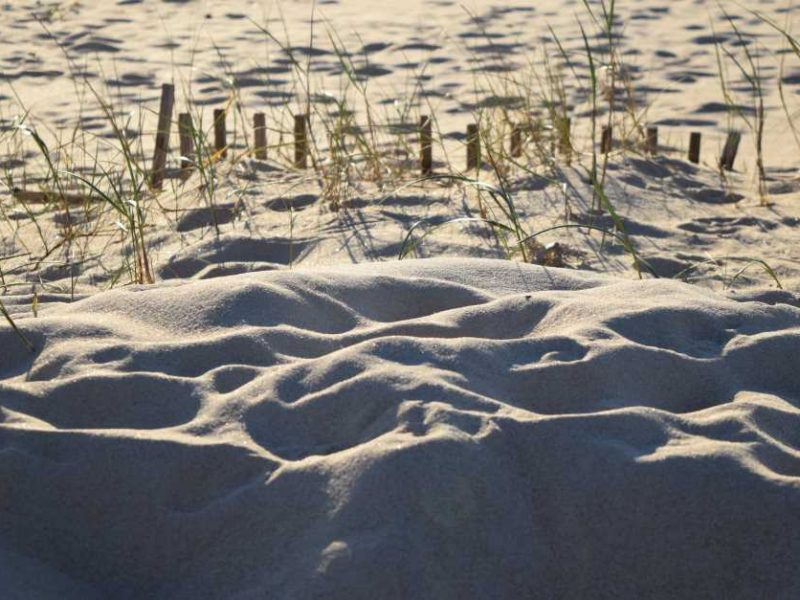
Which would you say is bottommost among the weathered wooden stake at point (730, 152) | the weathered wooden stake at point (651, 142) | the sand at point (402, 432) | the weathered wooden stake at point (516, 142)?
the weathered wooden stake at point (730, 152)

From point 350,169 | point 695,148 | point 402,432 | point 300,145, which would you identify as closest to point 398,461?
point 402,432

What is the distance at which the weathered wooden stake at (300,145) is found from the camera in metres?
4.27

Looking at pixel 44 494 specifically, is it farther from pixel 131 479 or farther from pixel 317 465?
pixel 317 465

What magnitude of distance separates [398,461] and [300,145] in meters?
2.87

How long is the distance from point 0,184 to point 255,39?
3.42 m

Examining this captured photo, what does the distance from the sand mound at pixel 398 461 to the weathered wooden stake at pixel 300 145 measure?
203 cm

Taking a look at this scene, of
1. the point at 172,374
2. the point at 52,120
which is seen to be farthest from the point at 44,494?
the point at 52,120

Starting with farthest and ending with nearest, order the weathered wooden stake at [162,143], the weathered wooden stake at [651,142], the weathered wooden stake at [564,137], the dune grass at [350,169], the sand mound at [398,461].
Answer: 1. the weathered wooden stake at [651,142]
2. the weathered wooden stake at [162,143]
3. the weathered wooden stake at [564,137]
4. the dune grass at [350,169]
5. the sand mound at [398,461]

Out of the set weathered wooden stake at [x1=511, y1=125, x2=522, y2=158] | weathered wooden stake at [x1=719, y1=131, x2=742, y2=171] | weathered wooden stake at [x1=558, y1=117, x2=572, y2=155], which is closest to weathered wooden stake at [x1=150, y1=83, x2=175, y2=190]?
weathered wooden stake at [x1=511, y1=125, x2=522, y2=158]

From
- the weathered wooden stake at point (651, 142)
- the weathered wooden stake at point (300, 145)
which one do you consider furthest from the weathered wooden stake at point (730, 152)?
the weathered wooden stake at point (300, 145)

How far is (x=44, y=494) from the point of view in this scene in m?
1.89

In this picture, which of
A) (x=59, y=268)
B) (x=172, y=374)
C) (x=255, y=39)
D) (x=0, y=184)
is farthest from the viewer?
(x=255, y=39)

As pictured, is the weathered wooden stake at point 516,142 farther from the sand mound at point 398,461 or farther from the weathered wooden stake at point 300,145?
the sand mound at point 398,461

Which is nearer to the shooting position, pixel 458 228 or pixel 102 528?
pixel 102 528
